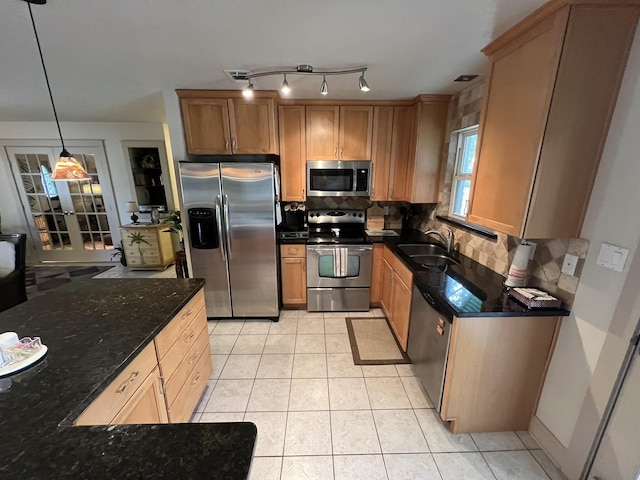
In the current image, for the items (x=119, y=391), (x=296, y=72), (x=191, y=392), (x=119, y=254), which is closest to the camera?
(x=119, y=391)

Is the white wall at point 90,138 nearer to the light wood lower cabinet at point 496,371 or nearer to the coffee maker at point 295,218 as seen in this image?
the coffee maker at point 295,218

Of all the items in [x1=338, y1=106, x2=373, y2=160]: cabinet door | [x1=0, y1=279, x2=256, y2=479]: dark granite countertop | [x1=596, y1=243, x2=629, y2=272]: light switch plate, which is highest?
[x1=338, y1=106, x2=373, y2=160]: cabinet door

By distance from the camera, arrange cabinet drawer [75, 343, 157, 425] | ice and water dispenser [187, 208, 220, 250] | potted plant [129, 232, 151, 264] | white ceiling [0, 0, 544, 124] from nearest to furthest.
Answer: cabinet drawer [75, 343, 157, 425], white ceiling [0, 0, 544, 124], ice and water dispenser [187, 208, 220, 250], potted plant [129, 232, 151, 264]

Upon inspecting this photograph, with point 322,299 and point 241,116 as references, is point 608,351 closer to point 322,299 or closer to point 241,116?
point 322,299

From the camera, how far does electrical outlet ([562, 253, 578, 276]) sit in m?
1.38

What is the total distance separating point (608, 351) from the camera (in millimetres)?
1225

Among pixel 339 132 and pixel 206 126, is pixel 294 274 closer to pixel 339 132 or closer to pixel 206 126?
pixel 339 132

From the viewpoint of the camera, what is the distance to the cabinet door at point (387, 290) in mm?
2688

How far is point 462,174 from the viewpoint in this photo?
2.62 metres

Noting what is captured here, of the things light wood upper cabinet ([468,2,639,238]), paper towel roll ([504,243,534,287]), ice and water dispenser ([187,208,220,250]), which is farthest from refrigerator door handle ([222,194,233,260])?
paper towel roll ([504,243,534,287])

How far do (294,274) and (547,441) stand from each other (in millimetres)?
2362

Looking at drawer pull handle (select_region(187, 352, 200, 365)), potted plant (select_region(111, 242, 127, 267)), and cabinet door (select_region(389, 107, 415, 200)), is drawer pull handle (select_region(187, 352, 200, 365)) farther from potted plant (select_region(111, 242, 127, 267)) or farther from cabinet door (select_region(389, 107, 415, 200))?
potted plant (select_region(111, 242, 127, 267))

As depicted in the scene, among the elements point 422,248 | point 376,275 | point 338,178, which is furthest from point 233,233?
point 422,248

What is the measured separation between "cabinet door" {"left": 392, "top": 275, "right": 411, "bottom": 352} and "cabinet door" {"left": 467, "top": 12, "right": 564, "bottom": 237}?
0.87 m
